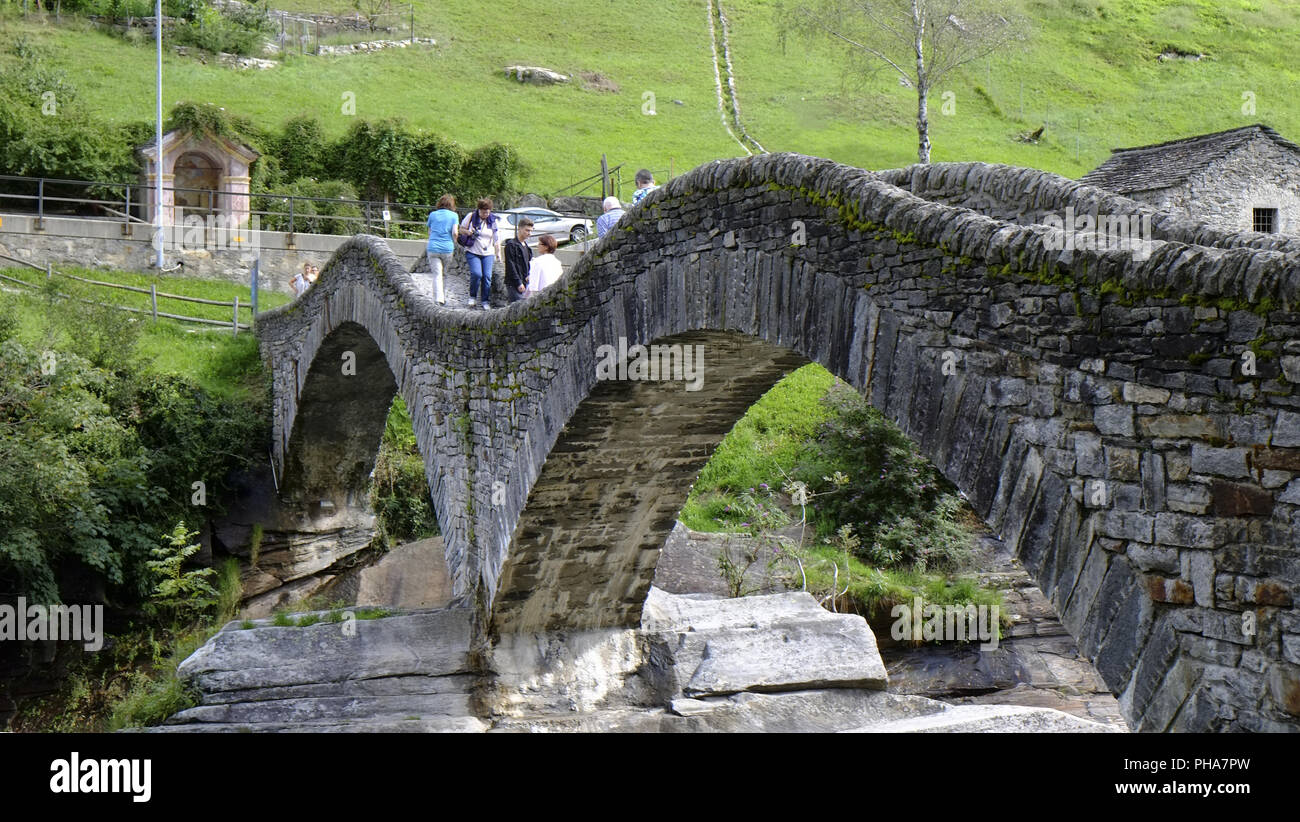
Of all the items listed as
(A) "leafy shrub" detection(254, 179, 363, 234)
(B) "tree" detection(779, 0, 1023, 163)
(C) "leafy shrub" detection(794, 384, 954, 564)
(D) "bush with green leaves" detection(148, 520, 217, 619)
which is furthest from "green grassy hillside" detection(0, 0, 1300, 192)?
(D) "bush with green leaves" detection(148, 520, 217, 619)

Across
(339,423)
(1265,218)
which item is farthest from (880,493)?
(1265,218)

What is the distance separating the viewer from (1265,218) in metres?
21.6

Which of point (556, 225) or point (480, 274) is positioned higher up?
point (556, 225)

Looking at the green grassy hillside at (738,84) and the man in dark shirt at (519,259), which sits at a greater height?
the green grassy hillside at (738,84)

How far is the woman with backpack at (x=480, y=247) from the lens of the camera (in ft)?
39.0

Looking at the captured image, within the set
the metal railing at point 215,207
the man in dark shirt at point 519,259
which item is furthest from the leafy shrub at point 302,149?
the man in dark shirt at point 519,259

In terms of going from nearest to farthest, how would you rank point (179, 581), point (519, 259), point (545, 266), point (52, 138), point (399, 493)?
point (545, 266) < point (519, 259) < point (179, 581) < point (399, 493) < point (52, 138)

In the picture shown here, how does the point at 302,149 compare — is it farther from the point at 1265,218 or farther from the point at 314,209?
the point at 1265,218

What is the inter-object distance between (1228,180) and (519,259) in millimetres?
15357

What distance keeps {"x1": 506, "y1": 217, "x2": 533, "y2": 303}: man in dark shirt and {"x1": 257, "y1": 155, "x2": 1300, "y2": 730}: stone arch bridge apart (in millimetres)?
1285

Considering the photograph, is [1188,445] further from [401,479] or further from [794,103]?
[794,103]

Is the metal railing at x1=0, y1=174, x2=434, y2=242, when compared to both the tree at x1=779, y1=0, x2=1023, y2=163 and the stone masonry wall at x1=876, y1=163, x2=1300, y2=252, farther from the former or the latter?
the stone masonry wall at x1=876, y1=163, x2=1300, y2=252

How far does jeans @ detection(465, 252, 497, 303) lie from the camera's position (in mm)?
12320

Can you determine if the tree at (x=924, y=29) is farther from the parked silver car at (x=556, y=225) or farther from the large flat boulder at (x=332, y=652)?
the large flat boulder at (x=332, y=652)
